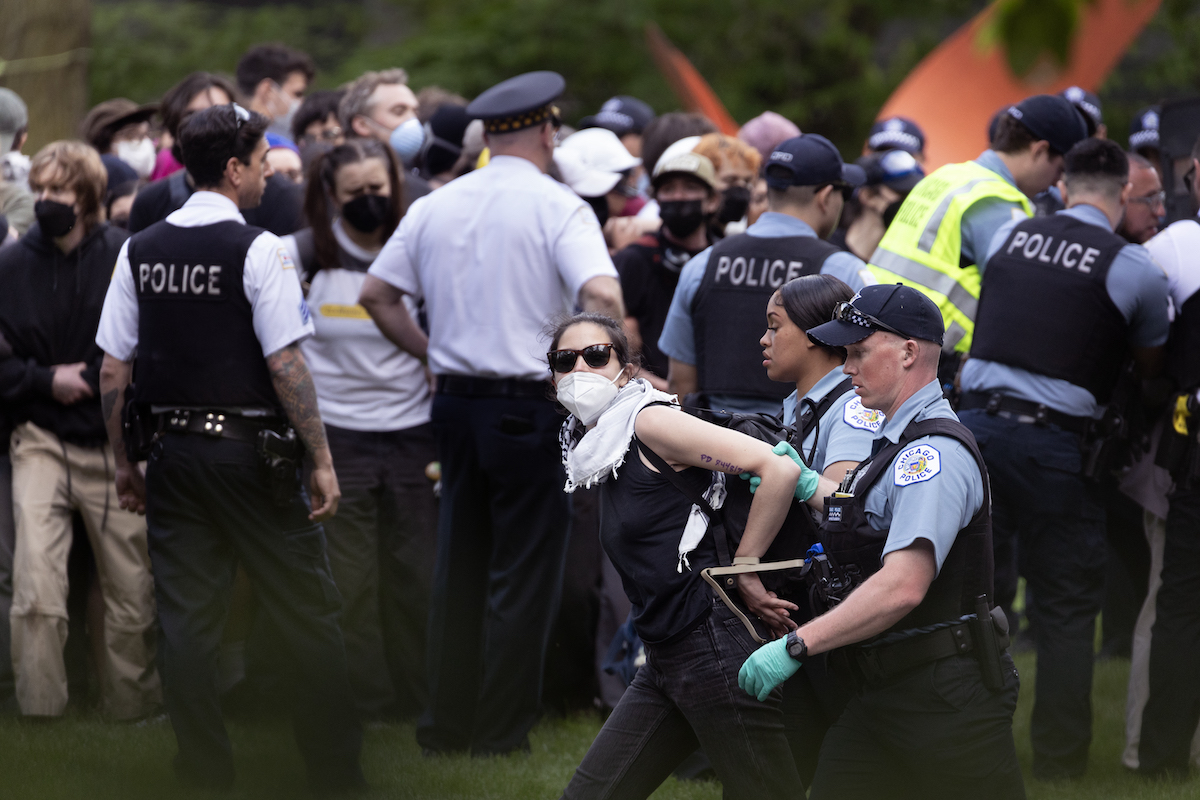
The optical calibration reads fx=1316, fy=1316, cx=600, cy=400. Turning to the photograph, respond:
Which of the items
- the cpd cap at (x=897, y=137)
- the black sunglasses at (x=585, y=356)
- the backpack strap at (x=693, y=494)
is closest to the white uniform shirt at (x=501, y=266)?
the black sunglasses at (x=585, y=356)

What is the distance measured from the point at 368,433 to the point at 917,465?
3184 millimetres

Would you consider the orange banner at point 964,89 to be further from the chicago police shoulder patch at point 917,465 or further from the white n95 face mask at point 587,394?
the chicago police shoulder patch at point 917,465

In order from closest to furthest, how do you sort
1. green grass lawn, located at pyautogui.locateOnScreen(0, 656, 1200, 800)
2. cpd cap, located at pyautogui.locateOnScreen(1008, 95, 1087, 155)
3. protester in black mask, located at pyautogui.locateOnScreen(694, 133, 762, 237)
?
green grass lawn, located at pyautogui.locateOnScreen(0, 656, 1200, 800) < cpd cap, located at pyautogui.locateOnScreen(1008, 95, 1087, 155) < protester in black mask, located at pyautogui.locateOnScreen(694, 133, 762, 237)

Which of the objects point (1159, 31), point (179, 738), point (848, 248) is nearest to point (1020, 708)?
point (848, 248)

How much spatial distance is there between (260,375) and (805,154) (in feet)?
7.06

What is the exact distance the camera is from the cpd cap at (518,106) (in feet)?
17.3

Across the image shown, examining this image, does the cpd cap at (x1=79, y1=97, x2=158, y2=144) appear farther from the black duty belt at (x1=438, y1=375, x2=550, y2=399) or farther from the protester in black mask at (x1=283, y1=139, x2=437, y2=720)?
the black duty belt at (x1=438, y1=375, x2=550, y2=399)

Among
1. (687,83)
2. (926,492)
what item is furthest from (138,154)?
(687,83)

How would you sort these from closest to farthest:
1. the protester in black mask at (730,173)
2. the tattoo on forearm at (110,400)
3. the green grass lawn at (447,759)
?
the green grass lawn at (447,759), the tattoo on forearm at (110,400), the protester in black mask at (730,173)

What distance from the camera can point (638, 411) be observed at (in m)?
3.46

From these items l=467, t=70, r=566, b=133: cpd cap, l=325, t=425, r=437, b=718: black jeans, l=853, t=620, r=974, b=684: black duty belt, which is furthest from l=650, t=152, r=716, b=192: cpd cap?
l=853, t=620, r=974, b=684: black duty belt

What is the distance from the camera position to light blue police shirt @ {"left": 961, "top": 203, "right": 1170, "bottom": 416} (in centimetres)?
487

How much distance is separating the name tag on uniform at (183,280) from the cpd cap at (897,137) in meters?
4.23

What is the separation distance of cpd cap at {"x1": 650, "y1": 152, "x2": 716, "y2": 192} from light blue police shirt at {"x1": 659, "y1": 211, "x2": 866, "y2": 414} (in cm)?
79
